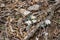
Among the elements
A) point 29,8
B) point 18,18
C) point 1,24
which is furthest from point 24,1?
point 1,24

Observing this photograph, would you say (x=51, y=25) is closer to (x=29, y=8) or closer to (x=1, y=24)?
(x=29, y=8)

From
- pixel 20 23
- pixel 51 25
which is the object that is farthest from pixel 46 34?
pixel 20 23

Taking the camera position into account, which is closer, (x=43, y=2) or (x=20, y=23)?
(x=20, y=23)

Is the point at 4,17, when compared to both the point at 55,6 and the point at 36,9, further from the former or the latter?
the point at 55,6

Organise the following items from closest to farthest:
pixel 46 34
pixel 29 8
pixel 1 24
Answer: pixel 46 34 → pixel 1 24 → pixel 29 8

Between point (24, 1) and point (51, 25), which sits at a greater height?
point (24, 1)

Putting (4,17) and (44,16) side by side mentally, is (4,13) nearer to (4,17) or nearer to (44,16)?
(4,17)

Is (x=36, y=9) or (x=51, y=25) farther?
(x=36, y=9)

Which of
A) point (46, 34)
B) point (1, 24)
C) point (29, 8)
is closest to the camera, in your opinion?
point (46, 34)

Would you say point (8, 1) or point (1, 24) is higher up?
point (8, 1)
